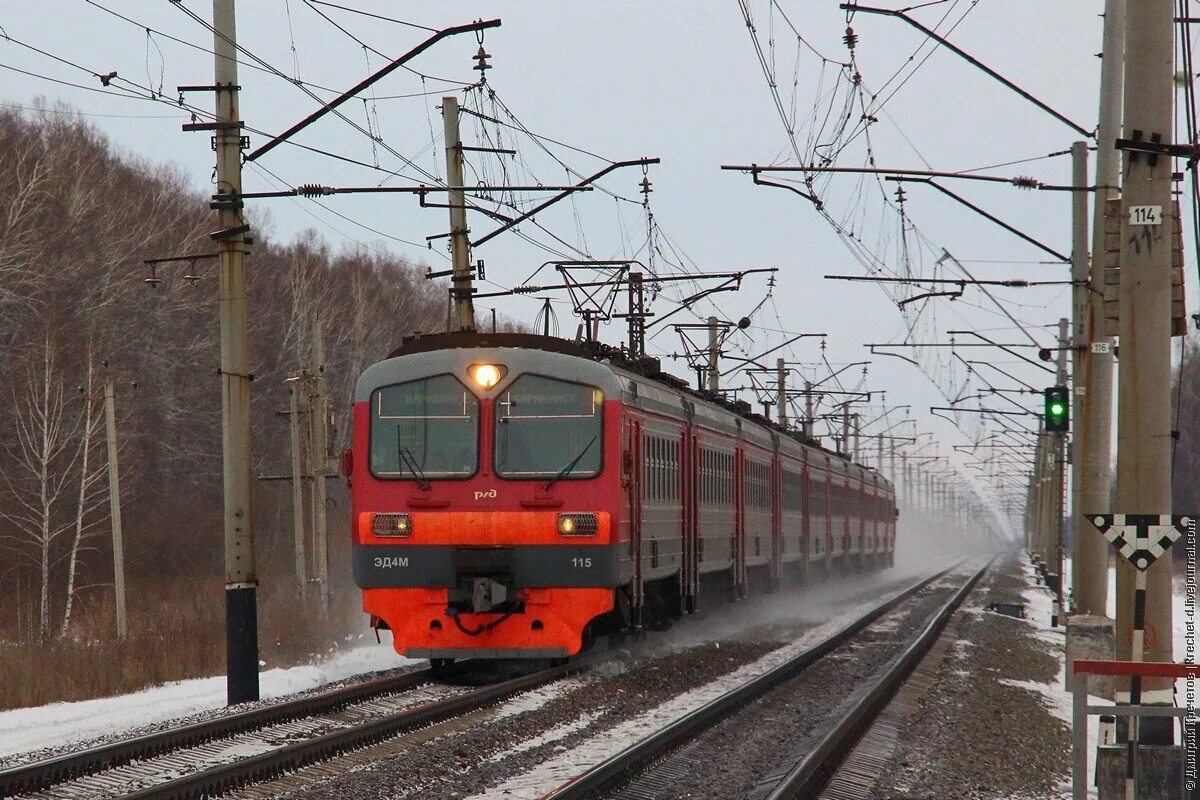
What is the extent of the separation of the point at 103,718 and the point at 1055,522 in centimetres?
2552

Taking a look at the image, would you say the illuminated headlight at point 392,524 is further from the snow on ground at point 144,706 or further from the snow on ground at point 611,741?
the snow on ground at point 611,741

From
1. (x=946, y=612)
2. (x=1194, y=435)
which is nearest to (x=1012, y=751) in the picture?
(x=946, y=612)

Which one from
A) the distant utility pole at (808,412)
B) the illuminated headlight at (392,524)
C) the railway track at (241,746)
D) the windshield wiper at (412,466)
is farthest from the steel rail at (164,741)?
the distant utility pole at (808,412)

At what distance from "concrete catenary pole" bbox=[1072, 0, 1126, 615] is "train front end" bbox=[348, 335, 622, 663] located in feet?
21.6

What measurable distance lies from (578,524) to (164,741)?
5302 mm

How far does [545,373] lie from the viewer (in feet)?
50.3

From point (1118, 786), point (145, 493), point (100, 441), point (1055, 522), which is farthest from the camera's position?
point (145, 493)

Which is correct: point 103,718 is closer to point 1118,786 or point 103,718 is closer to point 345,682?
point 345,682

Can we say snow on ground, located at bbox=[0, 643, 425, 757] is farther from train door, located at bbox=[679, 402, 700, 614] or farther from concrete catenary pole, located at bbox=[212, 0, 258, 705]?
train door, located at bbox=[679, 402, 700, 614]

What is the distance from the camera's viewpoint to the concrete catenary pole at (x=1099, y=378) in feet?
60.4

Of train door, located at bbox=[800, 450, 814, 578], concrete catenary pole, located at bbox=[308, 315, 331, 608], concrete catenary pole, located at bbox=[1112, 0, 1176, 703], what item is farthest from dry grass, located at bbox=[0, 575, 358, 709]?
concrete catenary pole, located at bbox=[1112, 0, 1176, 703]

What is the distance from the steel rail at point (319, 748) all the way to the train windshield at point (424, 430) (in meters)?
2.13

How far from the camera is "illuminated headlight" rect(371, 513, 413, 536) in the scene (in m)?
15.1

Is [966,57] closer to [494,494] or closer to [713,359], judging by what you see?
[494,494]
